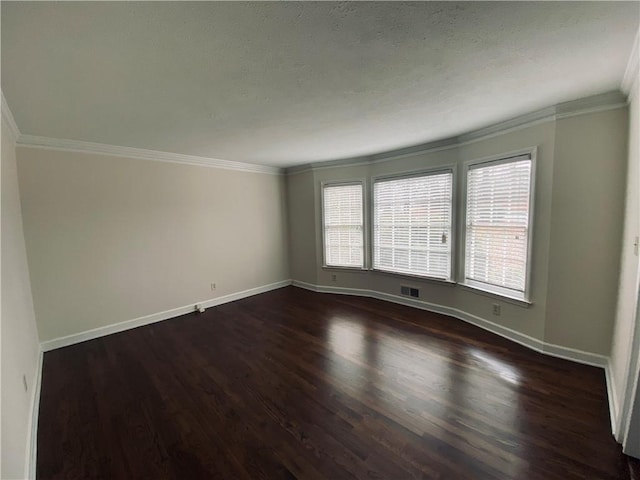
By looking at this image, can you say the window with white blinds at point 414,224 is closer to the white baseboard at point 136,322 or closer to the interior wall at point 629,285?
the interior wall at point 629,285

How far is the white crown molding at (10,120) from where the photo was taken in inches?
81.3

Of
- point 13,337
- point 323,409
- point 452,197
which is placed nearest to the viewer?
point 13,337

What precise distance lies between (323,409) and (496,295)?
238cm

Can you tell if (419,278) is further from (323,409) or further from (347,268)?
(323,409)

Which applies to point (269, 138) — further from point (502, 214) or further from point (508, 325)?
point (508, 325)

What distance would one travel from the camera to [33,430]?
1842mm

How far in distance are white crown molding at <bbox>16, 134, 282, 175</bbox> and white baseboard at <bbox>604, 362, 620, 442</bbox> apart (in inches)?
200

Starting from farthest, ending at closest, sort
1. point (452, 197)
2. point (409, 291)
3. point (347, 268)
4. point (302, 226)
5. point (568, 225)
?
point (302, 226), point (347, 268), point (409, 291), point (452, 197), point (568, 225)

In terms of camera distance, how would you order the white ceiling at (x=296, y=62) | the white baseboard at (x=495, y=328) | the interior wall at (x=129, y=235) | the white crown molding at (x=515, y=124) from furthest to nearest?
the interior wall at (x=129, y=235), the white baseboard at (x=495, y=328), the white crown molding at (x=515, y=124), the white ceiling at (x=296, y=62)

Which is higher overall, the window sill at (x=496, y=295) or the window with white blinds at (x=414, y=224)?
the window with white blinds at (x=414, y=224)

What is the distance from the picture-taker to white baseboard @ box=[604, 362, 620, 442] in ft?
5.70

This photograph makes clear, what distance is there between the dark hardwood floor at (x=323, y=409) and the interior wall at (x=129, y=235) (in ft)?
1.85

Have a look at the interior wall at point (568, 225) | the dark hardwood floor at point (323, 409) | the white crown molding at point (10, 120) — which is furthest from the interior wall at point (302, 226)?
the white crown molding at point (10, 120)

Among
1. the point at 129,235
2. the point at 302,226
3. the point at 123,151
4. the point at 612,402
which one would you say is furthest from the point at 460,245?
the point at 123,151
